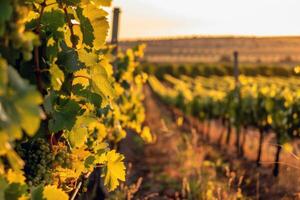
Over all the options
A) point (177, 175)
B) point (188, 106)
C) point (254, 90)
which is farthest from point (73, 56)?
point (188, 106)

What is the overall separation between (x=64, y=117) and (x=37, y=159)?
1.03 ft

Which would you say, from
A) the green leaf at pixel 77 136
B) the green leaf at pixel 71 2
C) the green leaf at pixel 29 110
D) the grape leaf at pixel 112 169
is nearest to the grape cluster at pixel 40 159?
the green leaf at pixel 77 136

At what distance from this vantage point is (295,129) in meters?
10.3

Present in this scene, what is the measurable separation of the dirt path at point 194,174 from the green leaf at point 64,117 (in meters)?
3.37

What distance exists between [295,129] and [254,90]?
2.77 m

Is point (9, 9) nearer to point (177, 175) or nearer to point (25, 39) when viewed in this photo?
point (25, 39)

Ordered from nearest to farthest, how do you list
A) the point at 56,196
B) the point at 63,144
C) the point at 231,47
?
the point at 56,196
the point at 63,144
the point at 231,47

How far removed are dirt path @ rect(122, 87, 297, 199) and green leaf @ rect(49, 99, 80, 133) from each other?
3371 millimetres

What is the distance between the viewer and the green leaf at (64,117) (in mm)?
3061

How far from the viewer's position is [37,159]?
10.6 feet

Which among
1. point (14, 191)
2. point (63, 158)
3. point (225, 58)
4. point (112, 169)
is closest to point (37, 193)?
point (14, 191)

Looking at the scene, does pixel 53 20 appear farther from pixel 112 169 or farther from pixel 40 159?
pixel 112 169

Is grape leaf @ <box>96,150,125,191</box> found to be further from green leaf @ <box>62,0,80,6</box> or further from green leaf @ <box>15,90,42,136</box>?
green leaf @ <box>15,90,42,136</box>

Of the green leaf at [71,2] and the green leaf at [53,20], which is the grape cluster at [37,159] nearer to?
the green leaf at [53,20]
